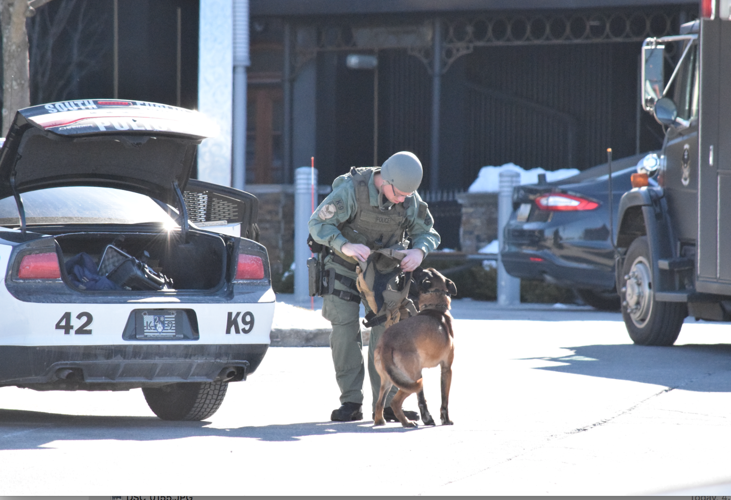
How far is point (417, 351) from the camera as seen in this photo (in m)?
6.07

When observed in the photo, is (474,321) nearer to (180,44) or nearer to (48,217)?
(48,217)

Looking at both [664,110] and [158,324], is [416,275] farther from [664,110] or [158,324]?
[664,110]

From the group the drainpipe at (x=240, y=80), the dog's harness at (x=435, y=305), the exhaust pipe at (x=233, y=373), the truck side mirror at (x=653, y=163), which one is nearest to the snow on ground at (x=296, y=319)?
the truck side mirror at (x=653, y=163)

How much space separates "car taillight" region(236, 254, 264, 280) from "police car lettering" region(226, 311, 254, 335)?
241 mm

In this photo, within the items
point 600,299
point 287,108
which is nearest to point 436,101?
point 287,108

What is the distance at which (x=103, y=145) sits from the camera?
21.9ft

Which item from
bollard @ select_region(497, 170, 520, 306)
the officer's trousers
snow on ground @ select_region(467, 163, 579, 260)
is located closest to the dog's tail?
the officer's trousers

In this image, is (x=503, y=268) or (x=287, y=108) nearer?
(x=503, y=268)

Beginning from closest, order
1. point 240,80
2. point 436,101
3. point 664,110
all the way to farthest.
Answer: point 664,110
point 240,80
point 436,101

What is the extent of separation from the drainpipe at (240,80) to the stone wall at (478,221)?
346 cm

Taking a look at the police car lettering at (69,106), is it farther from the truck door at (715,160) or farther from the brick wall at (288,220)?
the brick wall at (288,220)

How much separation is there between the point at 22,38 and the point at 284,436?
7.74m

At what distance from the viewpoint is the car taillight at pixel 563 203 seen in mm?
12734

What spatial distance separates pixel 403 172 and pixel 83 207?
5.96ft
